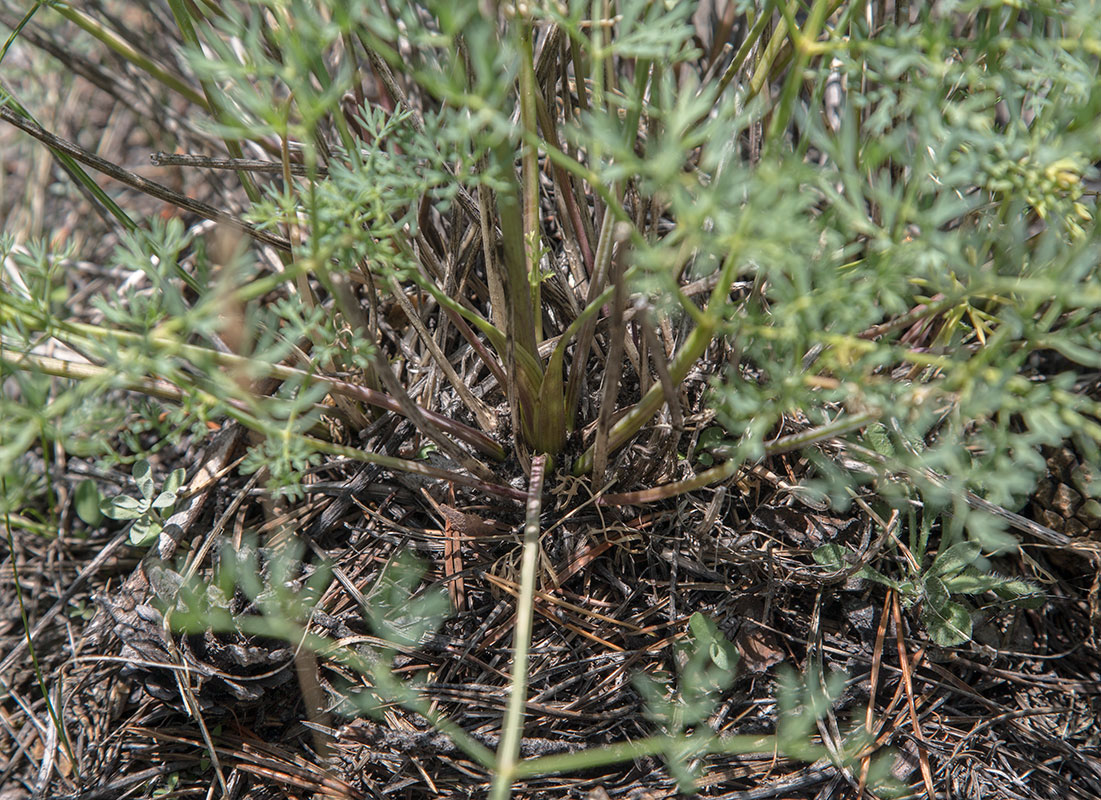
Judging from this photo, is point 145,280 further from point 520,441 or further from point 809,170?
point 809,170

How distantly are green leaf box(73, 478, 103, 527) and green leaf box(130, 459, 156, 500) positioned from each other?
0.24 metres

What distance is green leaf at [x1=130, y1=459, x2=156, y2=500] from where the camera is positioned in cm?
139

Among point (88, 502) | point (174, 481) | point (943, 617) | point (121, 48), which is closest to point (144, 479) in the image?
point (174, 481)

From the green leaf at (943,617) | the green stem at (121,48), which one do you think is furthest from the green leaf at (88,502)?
the green leaf at (943,617)

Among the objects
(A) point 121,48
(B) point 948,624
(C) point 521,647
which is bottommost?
(B) point 948,624

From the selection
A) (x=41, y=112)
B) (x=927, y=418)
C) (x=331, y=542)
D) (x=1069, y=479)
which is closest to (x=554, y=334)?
(x=331, y=542)

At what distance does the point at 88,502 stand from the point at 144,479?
28 cm

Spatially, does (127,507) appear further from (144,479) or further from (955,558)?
(955,558)

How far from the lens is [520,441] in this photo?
130 centimetres

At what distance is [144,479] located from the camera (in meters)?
1.41

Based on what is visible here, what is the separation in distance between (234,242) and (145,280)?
0.45 meters

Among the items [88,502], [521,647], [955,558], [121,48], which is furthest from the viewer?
[88,502]

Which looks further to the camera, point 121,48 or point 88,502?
point 88,502

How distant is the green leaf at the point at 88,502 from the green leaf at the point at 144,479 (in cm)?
24
